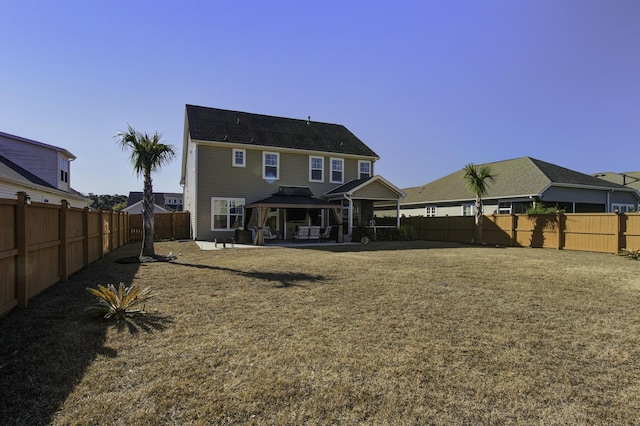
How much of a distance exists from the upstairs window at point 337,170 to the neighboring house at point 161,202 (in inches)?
1260

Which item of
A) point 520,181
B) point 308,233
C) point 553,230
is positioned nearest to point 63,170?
point 308,233

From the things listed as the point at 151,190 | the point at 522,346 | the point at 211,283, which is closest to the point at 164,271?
the point at 211,283

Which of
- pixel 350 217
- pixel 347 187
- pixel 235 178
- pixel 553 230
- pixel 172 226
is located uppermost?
pixel 235 178

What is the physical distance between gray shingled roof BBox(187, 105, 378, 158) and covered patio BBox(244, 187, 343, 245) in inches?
111

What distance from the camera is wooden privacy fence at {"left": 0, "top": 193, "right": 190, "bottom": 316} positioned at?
4.92 m

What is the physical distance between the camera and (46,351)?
3771 millimetres

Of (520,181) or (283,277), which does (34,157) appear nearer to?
(283,277)

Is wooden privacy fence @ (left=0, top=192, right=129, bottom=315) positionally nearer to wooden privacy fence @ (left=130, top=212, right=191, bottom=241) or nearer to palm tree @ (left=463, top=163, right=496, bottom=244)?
wooden privacy fence @ (left=130, top=212, right=191, bottom=241)

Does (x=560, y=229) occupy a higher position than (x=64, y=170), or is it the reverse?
(x=64, y=170)

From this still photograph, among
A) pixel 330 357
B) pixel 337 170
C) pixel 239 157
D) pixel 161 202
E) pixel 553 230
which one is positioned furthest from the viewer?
pixel 161 202

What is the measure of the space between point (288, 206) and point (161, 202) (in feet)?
154

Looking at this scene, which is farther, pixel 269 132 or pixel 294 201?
pixel 269 132

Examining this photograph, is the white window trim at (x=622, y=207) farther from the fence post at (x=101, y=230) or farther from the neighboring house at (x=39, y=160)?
the neighboring house at (x=39, y=160)

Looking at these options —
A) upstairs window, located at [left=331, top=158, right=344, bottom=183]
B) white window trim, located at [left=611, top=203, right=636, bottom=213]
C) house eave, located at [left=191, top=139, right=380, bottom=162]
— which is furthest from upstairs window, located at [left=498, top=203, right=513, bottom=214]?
upstairs window, located at [left=331, top=158, right=344, bottom=183]
